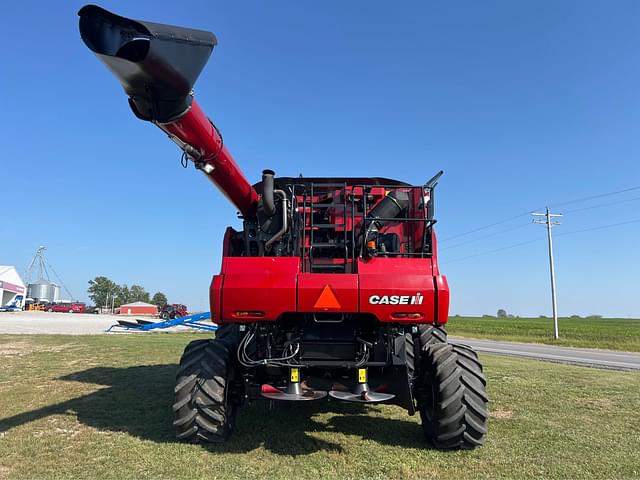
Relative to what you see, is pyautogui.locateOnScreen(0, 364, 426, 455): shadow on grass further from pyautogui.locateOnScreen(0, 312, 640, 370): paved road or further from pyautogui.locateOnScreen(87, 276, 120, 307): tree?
pyautogui.locateOnScreen(87, 276, 120, 307): tree

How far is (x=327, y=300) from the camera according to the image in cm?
486

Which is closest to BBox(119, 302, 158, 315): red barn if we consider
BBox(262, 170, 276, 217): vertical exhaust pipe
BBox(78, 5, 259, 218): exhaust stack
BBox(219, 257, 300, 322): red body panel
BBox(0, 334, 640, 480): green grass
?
BBox(0, 334, 640, 480): green grass

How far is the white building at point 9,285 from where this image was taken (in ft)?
220

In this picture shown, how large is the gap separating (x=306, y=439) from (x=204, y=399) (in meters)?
1.24

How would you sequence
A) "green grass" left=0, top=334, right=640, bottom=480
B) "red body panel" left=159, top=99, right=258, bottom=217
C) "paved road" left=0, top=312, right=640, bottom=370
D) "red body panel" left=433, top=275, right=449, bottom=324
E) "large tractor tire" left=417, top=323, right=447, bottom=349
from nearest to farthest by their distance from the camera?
"red body panel" left=159, top=99, right=258, bottom=217, "green grass" left=0, top=334, right=640, bottom=480, "red body panel" left=433, top=275, right=449, bottom=324, "large tractor tire" left=417, top=323, right=447, bottom=349, "paved road" left=0, top=312, right=640, bottom=370

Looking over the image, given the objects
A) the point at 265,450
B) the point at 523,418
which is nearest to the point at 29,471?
the point at 265,450

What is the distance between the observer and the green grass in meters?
4.31

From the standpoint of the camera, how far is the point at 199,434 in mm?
4973

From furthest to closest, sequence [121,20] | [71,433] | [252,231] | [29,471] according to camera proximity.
→ [252,231]
[71,433]
[29,471]
[121,20]

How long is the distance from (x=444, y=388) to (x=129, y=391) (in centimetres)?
564

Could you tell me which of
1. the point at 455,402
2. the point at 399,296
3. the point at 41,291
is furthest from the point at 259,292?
the point at 41,291

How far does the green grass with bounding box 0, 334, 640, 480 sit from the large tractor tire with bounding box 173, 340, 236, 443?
0.53 feet

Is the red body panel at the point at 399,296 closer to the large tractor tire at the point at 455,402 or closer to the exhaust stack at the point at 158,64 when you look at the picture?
the large tractor tire at the point at 455,402

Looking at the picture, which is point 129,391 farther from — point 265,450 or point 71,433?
point 265,450
